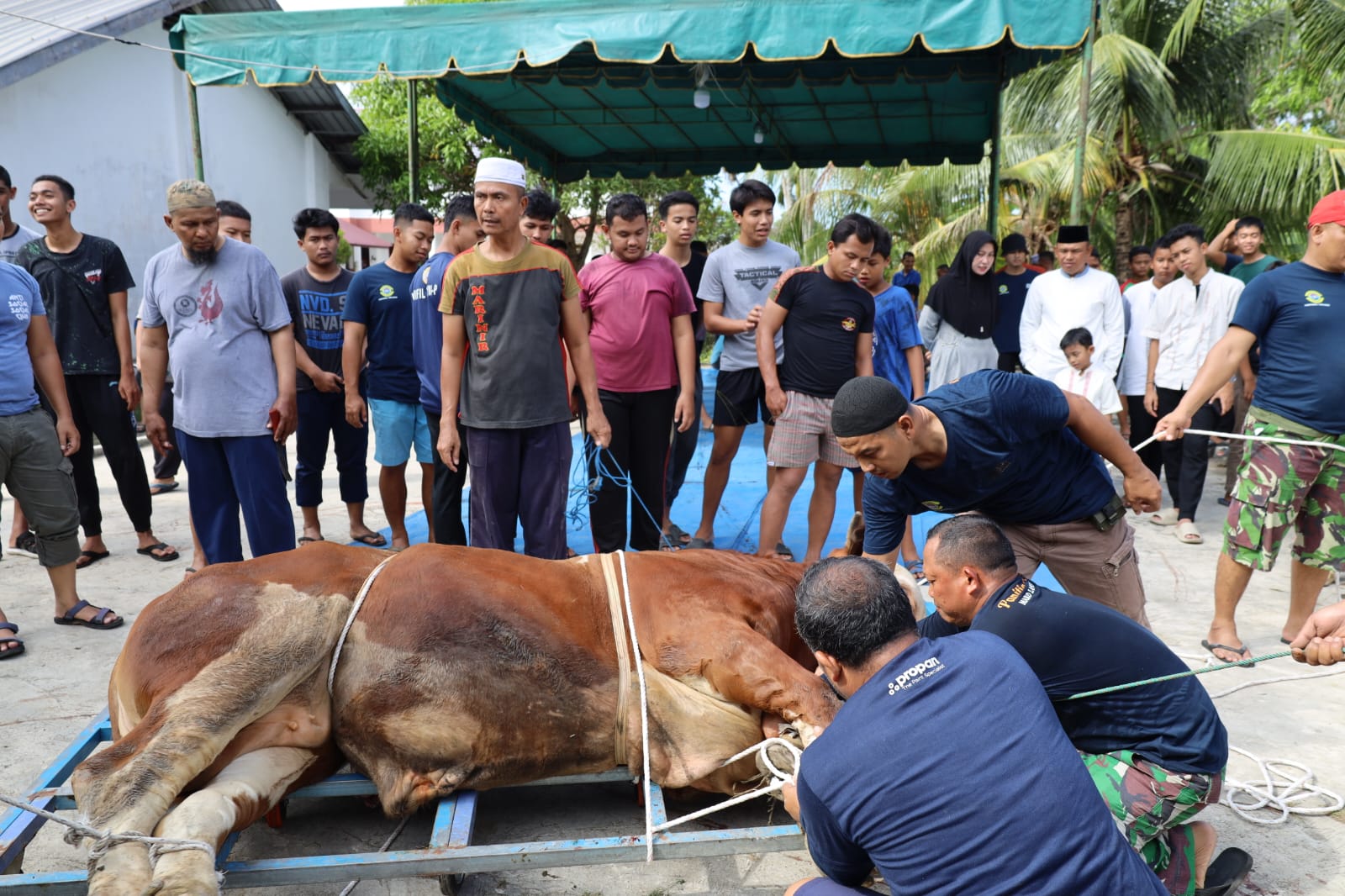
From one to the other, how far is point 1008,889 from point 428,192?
16.6 metres

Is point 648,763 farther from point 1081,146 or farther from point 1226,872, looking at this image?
point 1081,146

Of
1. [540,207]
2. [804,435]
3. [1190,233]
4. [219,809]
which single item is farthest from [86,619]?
[1190,233]

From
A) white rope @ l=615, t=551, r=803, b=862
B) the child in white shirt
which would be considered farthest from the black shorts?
white rope @ l=615, t=551, r=803, b=862

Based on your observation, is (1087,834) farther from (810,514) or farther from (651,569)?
(810,514)

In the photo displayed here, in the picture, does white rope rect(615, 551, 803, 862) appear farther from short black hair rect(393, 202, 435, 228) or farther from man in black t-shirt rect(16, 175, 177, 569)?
man in black t-shirt rect(16, 175, 177, 569)

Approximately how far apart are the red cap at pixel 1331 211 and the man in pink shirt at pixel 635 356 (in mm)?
2821

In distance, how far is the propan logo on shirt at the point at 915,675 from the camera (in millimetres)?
1826

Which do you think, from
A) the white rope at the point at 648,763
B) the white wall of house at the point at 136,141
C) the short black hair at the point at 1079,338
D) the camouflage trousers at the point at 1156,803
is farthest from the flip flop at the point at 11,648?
the white wall of house at the point at 136,141

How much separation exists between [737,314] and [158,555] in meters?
3.65

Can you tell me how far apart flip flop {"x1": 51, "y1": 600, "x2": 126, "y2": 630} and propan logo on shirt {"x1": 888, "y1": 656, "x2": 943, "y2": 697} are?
401cm

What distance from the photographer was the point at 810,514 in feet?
16.7

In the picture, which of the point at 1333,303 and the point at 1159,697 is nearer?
the point at 1159,697

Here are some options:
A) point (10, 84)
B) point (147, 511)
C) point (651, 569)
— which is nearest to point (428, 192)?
point (10, 84)

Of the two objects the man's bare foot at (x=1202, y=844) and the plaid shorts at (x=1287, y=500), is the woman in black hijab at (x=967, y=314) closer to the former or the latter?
the plaid shorts at (x=1287, y=500)
